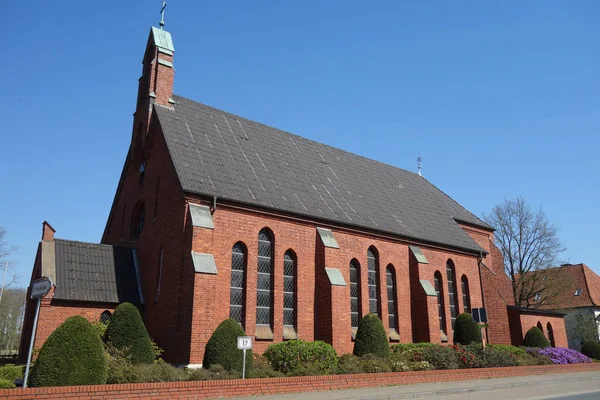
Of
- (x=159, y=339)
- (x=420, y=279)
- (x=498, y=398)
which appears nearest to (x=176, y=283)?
(x=159, y=339)

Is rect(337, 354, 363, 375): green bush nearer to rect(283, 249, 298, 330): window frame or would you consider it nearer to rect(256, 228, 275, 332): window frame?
rect(283, 249, 298, 330): window frame

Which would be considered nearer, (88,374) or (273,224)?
(88,374)

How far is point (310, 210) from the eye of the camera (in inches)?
878

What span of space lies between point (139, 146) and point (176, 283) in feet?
28.8

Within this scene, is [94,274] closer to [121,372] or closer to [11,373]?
[11,373]

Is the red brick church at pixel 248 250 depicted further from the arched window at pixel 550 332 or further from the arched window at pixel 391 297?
the arched window at pixel 550 332

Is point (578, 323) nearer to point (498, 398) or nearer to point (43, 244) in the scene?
point (498, 398)

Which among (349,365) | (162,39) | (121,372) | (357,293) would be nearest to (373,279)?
(357,293)

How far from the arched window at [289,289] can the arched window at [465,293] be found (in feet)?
41.3

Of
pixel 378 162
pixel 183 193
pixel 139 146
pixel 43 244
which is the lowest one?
pixel 43 244

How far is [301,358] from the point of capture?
52.5 feet

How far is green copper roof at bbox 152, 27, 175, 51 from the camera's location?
2445 centimetres

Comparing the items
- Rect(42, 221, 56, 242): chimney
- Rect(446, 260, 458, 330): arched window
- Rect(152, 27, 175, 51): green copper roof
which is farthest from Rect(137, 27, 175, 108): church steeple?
Rect(446, 260, 458, 330): arched window

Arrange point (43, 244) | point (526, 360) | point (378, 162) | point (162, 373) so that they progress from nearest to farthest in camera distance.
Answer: point (162, 373), point (43, 244), point (526, 360), point (378, 162)
